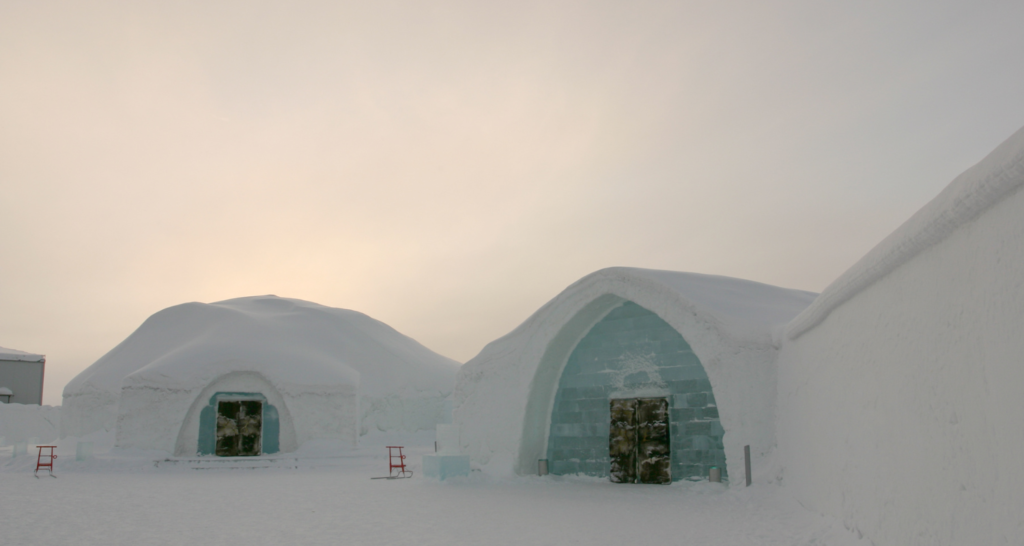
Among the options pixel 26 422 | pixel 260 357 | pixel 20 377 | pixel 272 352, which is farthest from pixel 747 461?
pixel 20 377

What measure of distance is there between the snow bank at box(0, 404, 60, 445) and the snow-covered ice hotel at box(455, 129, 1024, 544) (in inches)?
1292

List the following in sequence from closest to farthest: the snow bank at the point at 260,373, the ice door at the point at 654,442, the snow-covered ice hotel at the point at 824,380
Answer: the snow-covered ice hotel at the point at 824,380
the ice door at the point at 654,442
the snow bank at the point at 260,373

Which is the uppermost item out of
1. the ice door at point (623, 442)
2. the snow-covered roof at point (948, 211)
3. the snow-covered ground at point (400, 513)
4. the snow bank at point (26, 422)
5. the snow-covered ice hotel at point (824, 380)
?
the snow-covered roof at point (948, 211)

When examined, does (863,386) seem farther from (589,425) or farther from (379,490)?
(379,490)

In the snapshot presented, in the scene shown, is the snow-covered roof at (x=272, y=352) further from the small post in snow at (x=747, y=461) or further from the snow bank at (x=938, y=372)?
the snow bank at (x=938, y=372)

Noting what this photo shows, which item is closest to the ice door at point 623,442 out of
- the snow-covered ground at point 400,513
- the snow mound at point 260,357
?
the snow-covered ground at point 400,513

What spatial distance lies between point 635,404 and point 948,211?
9.92m

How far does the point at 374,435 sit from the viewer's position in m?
25.5

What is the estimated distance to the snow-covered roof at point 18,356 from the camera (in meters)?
40.5

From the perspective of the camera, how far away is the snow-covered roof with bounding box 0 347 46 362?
133ft

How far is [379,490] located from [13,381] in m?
39.0

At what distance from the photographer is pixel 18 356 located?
4097 centimetres

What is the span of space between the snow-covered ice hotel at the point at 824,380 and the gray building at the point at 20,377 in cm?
3801

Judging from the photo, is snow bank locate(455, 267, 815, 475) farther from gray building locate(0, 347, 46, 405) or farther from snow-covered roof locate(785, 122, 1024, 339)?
gray building locate(0, 347, 46, 405)
